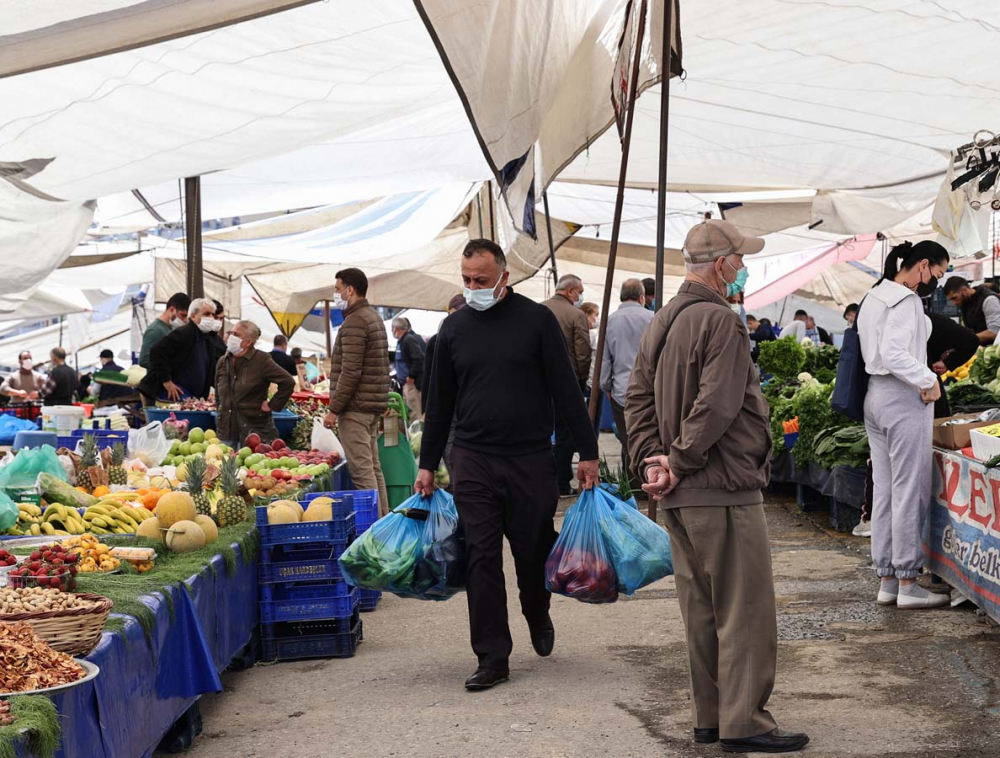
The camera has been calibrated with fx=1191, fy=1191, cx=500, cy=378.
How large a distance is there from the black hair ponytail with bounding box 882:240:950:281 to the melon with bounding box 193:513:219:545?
399 cm

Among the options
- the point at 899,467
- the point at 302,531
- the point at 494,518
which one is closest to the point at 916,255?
the point at 899,467

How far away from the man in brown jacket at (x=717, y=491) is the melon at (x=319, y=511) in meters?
2.73

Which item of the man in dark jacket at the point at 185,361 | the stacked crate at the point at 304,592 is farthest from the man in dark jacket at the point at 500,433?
the man in dark jacket at the point at 185,361

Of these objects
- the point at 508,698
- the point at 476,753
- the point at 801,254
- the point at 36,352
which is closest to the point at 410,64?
the point at 508,698

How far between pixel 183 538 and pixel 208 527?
1.14 feet

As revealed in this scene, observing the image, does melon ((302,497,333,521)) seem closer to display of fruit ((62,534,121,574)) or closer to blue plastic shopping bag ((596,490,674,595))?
display of fruit ((62,534,121,574))

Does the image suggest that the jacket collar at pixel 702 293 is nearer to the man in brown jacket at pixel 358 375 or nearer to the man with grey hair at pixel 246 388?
the man in brown jacket at pixel 358 375

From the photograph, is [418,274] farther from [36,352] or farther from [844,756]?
[36,352]

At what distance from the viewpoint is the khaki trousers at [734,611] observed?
4.41 meters

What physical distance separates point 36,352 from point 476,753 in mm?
40809

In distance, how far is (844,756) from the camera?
445 centimetres

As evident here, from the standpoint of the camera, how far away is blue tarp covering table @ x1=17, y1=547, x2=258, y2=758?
3.75 metres

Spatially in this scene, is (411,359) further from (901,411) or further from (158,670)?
(158,670)

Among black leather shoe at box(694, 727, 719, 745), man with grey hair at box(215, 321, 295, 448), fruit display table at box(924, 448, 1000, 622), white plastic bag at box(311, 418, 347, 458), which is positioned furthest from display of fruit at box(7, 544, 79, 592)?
white plastic bag at box(311, 418, 347, 458)
